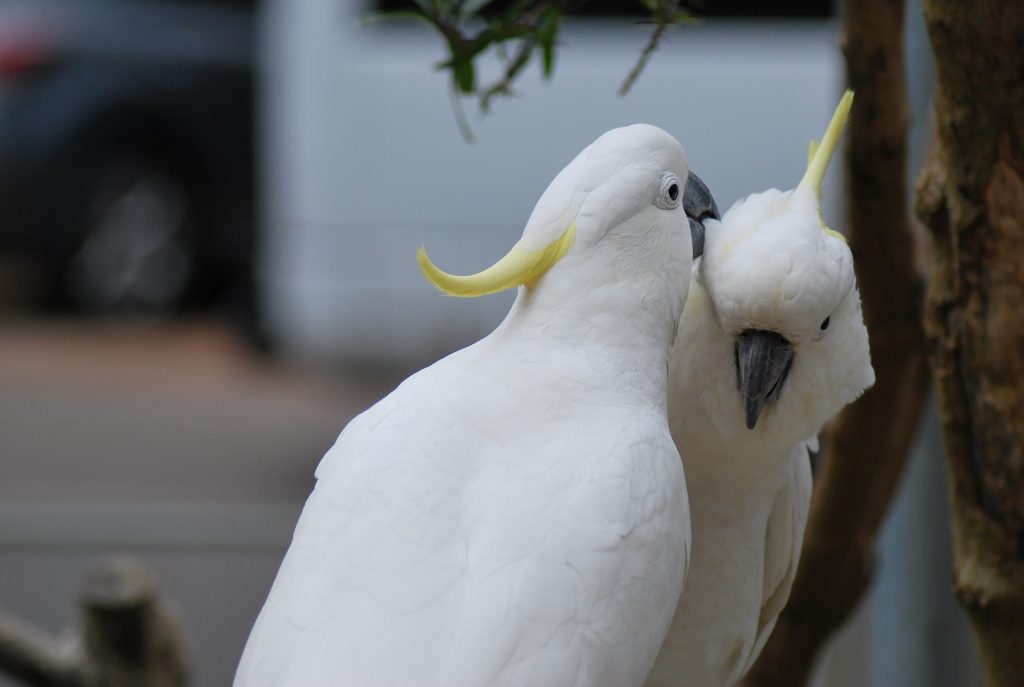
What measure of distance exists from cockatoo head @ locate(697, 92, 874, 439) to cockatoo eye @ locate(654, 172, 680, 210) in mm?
92

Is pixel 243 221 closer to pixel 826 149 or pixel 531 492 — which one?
pixel 826 149

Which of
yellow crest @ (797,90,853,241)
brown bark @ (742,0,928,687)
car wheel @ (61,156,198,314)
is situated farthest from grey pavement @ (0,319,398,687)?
yellow crest @ (797,90,853,241)

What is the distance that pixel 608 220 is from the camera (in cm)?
178

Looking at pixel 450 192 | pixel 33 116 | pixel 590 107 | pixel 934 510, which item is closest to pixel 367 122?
pixel 450 192

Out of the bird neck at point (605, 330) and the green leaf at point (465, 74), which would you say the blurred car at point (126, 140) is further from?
the bird neck at point (605, 330)

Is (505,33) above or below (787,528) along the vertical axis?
above

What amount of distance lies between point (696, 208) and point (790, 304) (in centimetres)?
22

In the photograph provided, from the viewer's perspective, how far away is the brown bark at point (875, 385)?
2.19 meters

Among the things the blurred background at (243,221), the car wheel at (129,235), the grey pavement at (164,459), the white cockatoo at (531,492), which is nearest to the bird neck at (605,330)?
the white cockatoo at (531,492)

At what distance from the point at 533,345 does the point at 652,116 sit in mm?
4489

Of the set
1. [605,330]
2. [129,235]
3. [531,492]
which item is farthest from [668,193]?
[129,235]

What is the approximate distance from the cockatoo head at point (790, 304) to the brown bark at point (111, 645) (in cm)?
124

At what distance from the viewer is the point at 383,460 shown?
171 cm

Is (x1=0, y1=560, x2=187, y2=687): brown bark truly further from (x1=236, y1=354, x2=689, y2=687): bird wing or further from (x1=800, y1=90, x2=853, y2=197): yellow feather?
(x1=800, y1=90, x2=853, y2=197): yellow feather
